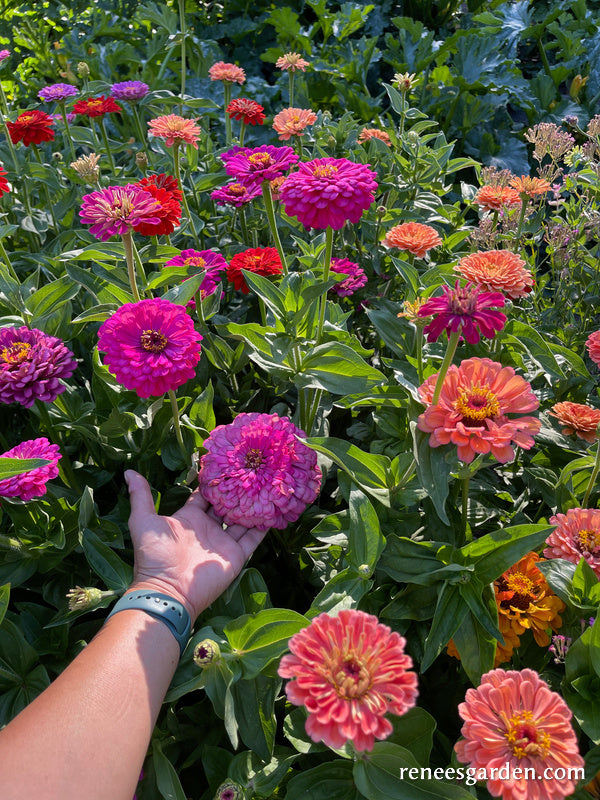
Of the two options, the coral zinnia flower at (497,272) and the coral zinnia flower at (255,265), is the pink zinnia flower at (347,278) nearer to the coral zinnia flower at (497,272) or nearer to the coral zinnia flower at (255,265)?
the coral zinnia flower at (255,265)

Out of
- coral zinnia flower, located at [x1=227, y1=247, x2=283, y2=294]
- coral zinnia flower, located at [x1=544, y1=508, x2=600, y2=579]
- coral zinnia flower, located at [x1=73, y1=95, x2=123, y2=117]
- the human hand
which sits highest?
coral zinnia flower, located at [x1=73, y1=95, x2=123, y2=117]

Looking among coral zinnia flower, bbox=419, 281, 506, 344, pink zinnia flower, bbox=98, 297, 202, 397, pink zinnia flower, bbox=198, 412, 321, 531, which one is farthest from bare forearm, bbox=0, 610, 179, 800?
coral zinnia flower, bbox=419, 281, 506, 344

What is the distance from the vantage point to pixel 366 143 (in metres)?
2.36

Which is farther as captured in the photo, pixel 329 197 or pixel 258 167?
pixel 258 167

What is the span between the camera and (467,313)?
83 centimetres

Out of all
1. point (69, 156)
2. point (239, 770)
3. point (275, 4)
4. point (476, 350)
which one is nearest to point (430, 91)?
point (275, 4)

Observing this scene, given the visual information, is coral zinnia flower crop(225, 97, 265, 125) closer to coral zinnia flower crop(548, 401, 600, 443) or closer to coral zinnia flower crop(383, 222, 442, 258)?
coral zinnia flower crop(383, 222, 442, 258)

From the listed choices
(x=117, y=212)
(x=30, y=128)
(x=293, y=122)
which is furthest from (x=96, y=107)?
(x=117, y=212)

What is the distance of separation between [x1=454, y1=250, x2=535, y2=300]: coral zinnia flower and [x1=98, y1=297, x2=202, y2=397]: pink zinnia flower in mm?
508

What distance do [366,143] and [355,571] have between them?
6.22 feet

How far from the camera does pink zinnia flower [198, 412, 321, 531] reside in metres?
1.07

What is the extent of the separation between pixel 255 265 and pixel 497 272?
2.17 ft

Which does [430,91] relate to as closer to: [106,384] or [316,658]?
[106,384]

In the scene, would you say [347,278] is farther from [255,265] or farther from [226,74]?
[226,74]
